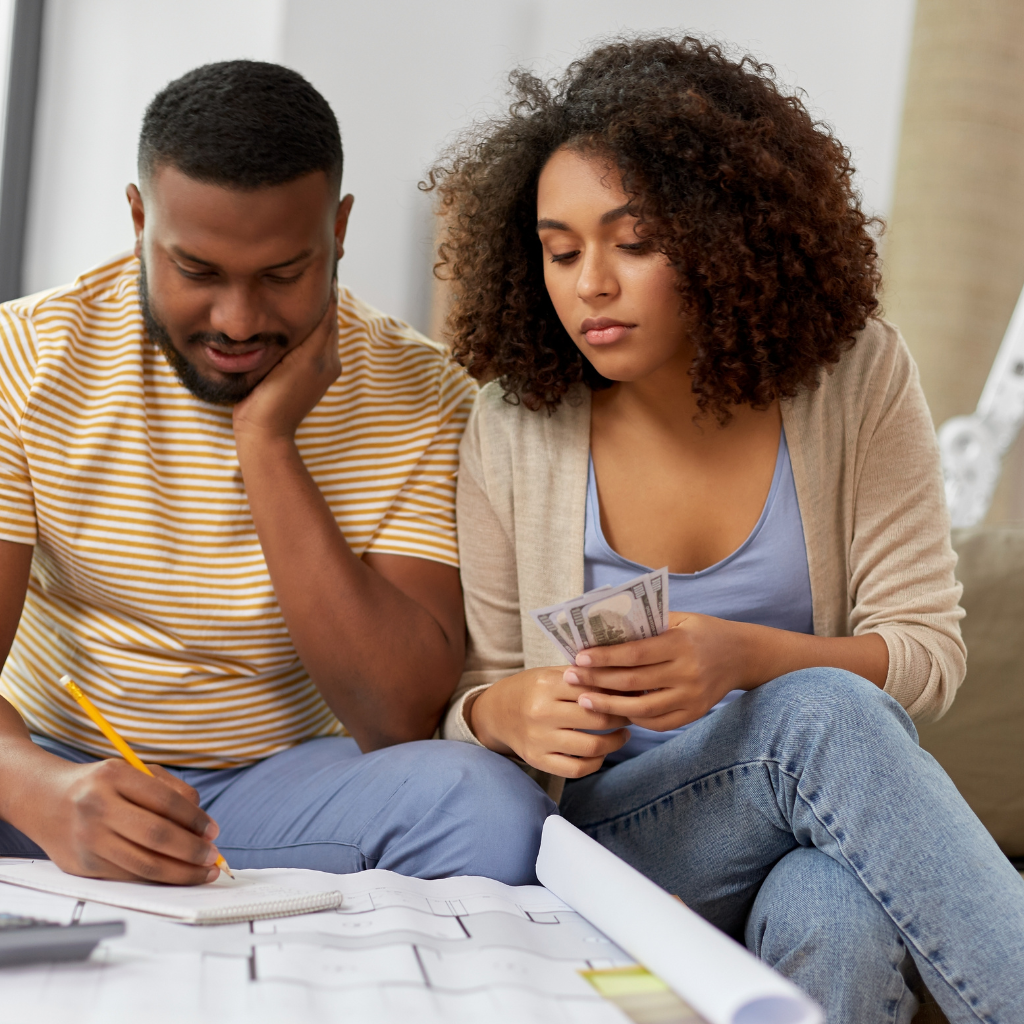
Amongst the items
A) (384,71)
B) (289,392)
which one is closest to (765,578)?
(289,392)

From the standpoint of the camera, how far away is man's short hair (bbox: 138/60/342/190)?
1204 mm

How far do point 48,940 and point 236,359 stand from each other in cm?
77

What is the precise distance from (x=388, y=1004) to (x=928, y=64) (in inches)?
101

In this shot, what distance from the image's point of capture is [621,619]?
0.97 m

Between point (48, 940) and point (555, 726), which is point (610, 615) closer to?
point (555, 726)

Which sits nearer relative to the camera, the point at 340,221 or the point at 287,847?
the point at 287,847

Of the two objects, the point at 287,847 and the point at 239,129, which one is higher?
the point at 239,129

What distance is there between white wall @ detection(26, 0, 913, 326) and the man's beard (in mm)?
1216

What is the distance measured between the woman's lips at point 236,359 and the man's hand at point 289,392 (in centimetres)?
3

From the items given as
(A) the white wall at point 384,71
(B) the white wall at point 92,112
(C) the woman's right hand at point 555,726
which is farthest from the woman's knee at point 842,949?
(B) the white wall at point 92,112

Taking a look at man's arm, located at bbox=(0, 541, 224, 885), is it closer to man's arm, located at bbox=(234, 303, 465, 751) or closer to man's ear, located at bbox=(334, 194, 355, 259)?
man's arm, located at bbox=(234, 303, 465, 751)

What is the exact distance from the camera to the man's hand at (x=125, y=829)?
90cm

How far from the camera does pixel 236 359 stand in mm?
1293

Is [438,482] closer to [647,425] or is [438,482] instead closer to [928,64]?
[647,425]
